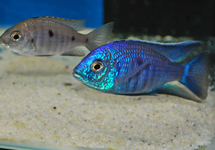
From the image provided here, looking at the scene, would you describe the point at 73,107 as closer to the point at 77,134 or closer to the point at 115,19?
the point at 77,134

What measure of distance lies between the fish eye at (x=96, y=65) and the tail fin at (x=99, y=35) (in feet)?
1.04

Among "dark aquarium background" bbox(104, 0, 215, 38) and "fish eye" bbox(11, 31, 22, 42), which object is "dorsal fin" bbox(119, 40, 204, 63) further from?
"dark aquarium background" bbox(104, 0, 215, 38)

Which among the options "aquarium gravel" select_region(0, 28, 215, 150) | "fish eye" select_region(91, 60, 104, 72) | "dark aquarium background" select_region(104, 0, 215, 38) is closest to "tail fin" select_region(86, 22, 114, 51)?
"fish eye" select_region(91, 60, 104, 72)

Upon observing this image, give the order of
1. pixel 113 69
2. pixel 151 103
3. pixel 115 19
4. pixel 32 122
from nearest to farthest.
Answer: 1. pixel 113 69
2. pixel 32 122
3. pixel 151 103
4. pixel 115 19

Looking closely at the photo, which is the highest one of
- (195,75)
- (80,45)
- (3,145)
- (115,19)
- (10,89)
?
(115,19)

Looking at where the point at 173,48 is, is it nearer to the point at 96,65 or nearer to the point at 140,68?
the point at 140,68

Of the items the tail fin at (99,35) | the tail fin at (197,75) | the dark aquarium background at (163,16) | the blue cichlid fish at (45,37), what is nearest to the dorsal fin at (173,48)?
the tail fin at (197,75)

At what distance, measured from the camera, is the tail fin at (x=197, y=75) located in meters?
1.70

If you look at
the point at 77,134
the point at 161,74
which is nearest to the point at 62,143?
the point at 77,134

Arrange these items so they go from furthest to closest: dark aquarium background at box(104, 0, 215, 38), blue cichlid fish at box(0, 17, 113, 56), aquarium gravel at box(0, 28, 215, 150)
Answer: dark aquarium background at box(104, 0, 215, 38) < aquarium gravel at box(0, 28, 215, 150) < blue cichlid fish at box(0, 17, 113, 56)

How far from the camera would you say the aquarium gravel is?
1.82m

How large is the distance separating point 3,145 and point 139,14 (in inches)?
113

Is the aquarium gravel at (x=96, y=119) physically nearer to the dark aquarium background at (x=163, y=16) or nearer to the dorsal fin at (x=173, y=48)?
the dorsal fin at (x=173, y=48)

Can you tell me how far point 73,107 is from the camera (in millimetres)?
2453
